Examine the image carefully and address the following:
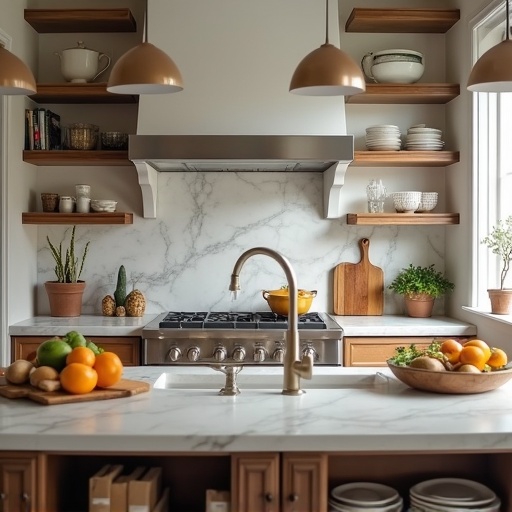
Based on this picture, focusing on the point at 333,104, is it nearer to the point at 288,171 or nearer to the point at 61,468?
the point at 288,171

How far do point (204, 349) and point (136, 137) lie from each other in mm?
1158

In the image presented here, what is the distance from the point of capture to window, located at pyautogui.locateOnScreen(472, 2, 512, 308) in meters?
4.13

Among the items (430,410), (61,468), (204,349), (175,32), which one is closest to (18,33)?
(175,32)

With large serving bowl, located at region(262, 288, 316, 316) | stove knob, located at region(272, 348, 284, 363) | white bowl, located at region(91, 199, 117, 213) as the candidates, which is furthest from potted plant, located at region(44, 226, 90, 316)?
stove knob, located at region(272, 348, 284, 363)

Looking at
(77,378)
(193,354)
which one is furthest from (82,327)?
(77,378)

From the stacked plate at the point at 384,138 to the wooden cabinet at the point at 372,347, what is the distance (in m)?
1.11

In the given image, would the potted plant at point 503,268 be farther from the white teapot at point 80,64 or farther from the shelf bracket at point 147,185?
the white teapot at point 80,64

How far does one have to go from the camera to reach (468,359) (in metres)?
2.43

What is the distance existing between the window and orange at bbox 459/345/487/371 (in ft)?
5.93

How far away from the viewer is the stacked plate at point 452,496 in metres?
1.97

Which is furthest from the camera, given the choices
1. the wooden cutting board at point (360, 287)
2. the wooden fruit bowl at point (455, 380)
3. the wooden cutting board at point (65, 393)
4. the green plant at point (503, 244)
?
the wooden cutting board at point (360, 287)

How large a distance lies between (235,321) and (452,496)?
7.23ft

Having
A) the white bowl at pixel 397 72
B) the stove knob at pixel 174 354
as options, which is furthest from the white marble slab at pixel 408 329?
the white bowl at pixel 397 72

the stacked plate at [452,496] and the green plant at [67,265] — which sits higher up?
the green plant at [67,265]
